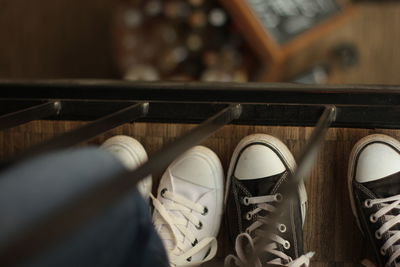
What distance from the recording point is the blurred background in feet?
5.13

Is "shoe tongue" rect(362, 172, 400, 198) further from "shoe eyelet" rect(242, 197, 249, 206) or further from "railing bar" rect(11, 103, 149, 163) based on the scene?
"railing bar" rect(11, 103, 149, 163)

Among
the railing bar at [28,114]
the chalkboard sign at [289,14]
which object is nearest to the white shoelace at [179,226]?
the railing bar at [28,114]

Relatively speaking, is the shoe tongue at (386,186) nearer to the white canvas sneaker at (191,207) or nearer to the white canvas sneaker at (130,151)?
the white canvas sneaker at (191,207)

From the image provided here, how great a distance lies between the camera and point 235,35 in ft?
5.30

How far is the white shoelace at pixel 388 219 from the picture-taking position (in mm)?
856

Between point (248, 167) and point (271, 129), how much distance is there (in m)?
0.09

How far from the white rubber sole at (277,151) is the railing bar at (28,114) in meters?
0.35

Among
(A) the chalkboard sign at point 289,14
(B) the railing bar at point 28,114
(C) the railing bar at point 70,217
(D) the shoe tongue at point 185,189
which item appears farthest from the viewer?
(A) the chalkboard sign at point 289,14

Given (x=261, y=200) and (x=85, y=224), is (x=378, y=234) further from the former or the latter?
(x=85, y=224)

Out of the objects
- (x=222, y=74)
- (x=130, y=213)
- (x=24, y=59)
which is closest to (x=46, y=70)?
(x=24, y=59)

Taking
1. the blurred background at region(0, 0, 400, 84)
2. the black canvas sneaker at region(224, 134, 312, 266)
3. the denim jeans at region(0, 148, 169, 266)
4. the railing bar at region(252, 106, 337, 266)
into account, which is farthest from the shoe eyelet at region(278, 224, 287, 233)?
the blurred background at region(0, 0, 400, 84)

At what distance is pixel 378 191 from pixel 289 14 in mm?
831

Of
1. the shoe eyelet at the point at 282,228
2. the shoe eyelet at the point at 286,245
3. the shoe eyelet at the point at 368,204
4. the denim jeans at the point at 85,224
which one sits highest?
the denim jeans at the point at 85,224

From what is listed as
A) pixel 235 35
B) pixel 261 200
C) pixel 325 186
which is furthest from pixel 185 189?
pixel 235 35
